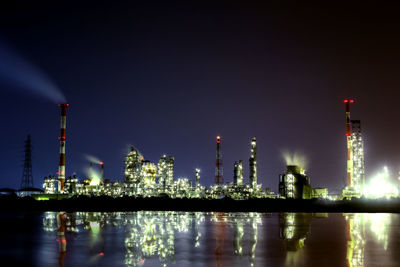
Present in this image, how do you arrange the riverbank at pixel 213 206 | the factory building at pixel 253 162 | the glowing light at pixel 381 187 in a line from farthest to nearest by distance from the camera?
1. the factory building at pixel 253 162
2. the glowing light at pixel 381 187
3. the riverbank at pixel 213 206

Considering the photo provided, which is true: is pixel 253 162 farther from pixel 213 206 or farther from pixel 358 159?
pixel 213 206

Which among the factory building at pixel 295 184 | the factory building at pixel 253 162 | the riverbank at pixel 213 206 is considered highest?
the factory building at pixel 253 162

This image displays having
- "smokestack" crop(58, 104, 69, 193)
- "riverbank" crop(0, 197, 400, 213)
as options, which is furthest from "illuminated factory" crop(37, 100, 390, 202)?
"riverbank" crop(0, 197, 400, 213)

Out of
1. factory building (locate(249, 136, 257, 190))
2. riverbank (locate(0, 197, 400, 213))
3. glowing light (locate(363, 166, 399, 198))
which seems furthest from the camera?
factory building (locate(249, 136, 257, 190))

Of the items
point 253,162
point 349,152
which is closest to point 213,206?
point 349,152

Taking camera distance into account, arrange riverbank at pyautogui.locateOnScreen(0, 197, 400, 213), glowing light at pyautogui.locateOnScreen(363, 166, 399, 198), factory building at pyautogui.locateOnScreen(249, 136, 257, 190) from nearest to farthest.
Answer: riverbank at pyautogui.locateOnScreen(0, 197, 400, 213) < glowing light at pyautogui.locateOnScreen(363, 166, 399, 198) < factory building at pyautogui.locateOnScreen(249, 136, 257, 190)

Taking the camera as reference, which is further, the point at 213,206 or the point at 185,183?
the point at 185,183

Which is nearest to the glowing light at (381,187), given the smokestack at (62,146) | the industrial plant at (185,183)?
the industrial plant at (185,183)

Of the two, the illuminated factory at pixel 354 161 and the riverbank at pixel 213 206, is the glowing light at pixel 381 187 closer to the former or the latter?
the illuminated factory at pixel 354 161

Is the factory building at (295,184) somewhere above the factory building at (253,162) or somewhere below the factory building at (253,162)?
below

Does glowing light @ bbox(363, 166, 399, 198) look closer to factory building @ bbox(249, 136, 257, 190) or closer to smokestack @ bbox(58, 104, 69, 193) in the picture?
factory building @ bbox(249, 136, 257, 190)

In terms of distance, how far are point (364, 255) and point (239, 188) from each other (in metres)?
154

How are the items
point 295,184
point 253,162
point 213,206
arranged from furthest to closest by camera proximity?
point 253,162 → point 295,184 → point 213,206

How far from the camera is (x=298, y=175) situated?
442 ft
